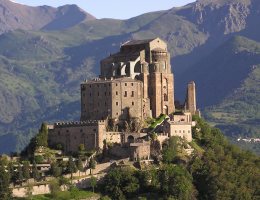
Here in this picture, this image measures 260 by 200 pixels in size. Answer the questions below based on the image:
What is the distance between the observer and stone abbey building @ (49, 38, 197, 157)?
449 feet

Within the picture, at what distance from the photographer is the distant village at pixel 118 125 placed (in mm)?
129250

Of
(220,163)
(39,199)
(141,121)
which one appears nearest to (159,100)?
(141,121)

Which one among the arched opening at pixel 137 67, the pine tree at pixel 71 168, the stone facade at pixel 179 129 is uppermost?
the arched opening at pixel 137 67

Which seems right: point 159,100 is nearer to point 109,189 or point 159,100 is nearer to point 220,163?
point 220,163

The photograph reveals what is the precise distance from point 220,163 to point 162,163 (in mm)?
9537

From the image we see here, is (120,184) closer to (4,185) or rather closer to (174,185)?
→ (174,185)

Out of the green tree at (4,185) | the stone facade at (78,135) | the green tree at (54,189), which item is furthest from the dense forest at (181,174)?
the green tree at (54,189)

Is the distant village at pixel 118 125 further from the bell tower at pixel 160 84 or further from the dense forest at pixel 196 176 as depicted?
the dense forest at pixel 196 176

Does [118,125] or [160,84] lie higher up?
[160,84]

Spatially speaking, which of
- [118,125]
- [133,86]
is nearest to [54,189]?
[118,125]

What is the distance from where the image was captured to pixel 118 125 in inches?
5571

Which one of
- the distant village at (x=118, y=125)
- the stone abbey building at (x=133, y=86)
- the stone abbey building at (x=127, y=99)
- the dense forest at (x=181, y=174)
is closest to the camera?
the dense forest at (x=181, y=174)

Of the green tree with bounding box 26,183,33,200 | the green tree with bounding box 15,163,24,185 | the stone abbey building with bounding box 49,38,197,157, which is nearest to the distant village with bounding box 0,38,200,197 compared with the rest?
the stone abbey building with bounding box 49,38,197,157

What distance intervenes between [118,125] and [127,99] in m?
4.42
